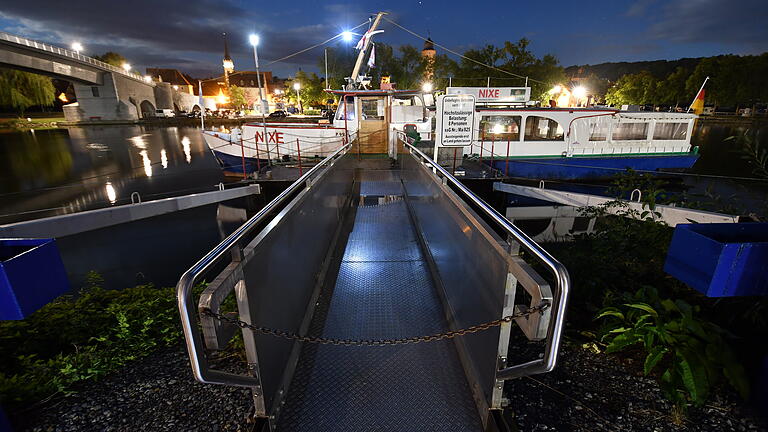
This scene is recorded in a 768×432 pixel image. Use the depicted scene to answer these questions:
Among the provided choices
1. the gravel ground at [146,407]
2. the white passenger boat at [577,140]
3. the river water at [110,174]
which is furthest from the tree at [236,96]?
the gravel ground at [146,407]

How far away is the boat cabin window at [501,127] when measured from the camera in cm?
1564

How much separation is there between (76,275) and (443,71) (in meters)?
45.8

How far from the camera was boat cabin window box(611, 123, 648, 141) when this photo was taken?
16.0m

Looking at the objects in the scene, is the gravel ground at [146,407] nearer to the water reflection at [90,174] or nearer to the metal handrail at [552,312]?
the metal handrail at [552,312]

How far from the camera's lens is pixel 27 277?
1.91m

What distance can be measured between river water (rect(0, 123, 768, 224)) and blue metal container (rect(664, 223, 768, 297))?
10056mm

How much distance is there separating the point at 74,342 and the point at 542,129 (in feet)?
55.1

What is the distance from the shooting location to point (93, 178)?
18.6 metres

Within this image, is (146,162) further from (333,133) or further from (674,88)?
(674,88)

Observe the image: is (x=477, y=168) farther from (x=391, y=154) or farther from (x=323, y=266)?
(x=323, y=266)

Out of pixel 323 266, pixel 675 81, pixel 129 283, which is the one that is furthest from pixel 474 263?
pixel 675 81

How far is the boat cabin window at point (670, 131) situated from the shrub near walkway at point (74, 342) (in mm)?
20155

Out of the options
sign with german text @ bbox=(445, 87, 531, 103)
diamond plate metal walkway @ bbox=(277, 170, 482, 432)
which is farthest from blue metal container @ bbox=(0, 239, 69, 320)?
sign with german text @ bbox=(445, 87, 531, 103)

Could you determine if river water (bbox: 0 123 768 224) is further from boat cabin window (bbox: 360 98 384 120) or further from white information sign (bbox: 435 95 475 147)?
white information sign (bbox: 435 95 475 147)
